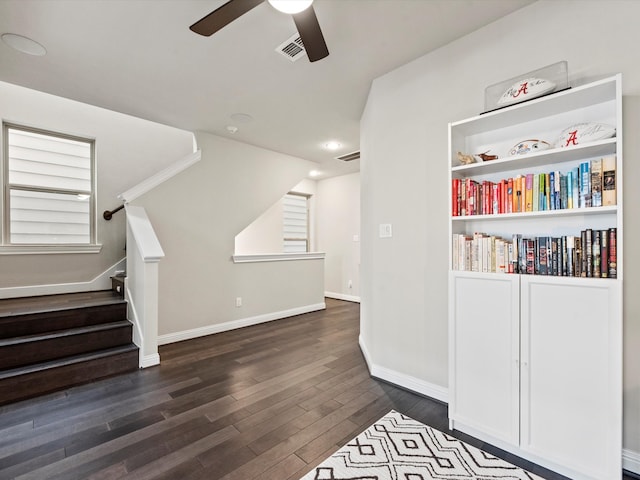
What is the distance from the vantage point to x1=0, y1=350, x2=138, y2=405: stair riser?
2.27 meters

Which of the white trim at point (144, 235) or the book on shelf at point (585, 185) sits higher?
the book on shelf at point (585, 185)

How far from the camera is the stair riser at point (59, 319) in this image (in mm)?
2600

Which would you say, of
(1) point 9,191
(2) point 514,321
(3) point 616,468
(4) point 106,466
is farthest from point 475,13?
(1) point 9,191

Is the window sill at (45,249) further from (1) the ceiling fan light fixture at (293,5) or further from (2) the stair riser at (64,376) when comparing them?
(1) the ceiling fan light fixture at (293,5)

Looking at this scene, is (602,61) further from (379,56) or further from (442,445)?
(442,445)

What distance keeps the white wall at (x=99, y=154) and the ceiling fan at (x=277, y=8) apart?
3.11 m

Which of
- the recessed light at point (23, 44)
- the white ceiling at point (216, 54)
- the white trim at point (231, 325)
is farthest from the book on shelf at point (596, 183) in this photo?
the white trim at point (231, 325)

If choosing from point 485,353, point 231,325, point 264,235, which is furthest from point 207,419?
point 264,235

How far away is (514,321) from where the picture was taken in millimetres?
1718

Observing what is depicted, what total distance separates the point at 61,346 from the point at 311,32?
10.5 ft

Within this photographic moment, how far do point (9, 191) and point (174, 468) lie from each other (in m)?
3.70

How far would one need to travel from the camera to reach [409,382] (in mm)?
2465

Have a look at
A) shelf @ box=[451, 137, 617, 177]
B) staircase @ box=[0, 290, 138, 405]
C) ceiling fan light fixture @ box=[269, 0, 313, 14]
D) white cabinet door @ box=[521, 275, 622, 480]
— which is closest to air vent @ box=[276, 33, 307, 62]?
ceiling fan light fixture @ box=[269, 0, 313, 14]

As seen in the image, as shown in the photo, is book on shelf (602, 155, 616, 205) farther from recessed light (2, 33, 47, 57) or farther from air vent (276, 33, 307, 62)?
recessed light (2, 33, 47, 57)
